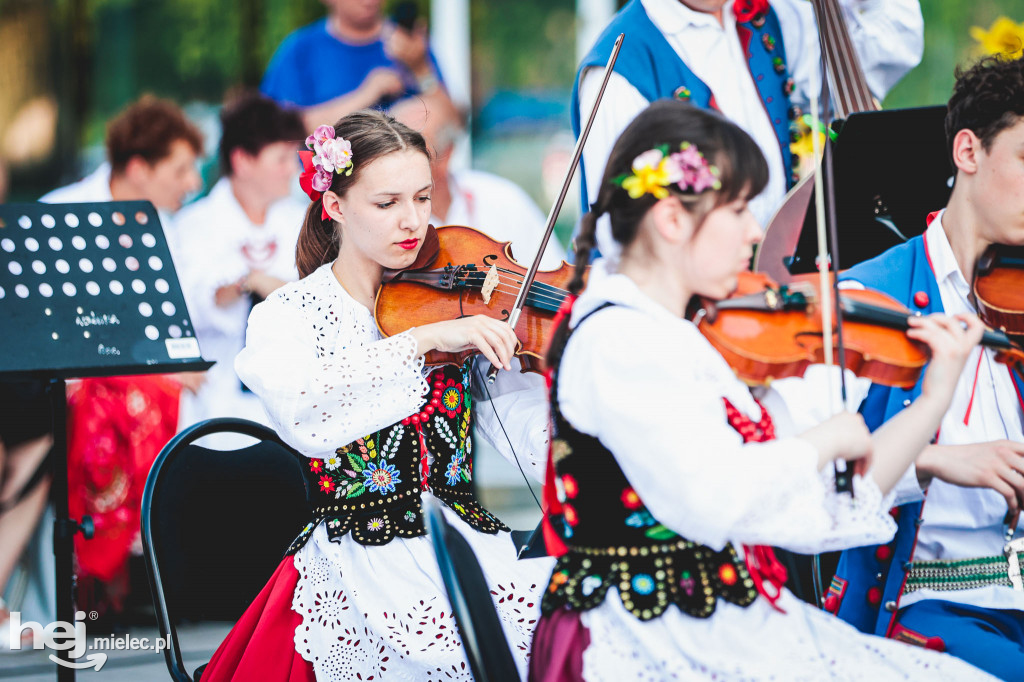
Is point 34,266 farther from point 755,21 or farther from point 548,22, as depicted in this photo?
point 548,22

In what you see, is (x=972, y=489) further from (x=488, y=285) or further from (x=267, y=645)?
→ (x=267, y=645)

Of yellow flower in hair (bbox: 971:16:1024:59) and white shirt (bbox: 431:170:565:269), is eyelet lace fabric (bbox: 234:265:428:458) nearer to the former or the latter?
yellow flower in hair (bbox: 971:16:1024:59)

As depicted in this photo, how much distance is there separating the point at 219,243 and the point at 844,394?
336 cm

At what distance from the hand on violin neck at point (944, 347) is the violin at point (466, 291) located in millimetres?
765

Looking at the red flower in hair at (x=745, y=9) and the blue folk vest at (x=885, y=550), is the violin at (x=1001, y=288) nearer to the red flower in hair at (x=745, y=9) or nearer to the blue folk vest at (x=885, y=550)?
the blue folk vest at (x=885, y=550)

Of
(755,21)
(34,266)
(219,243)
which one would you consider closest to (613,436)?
(34,266)

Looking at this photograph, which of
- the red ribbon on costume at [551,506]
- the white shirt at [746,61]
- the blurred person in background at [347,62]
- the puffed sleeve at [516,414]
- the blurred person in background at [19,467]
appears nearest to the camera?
the red ribbon on costume at [551,506]

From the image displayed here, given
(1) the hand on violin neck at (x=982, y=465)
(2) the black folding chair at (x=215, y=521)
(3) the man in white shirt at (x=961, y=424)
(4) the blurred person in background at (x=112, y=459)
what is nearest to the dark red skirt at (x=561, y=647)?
(3) the man in white shirt at (x=961, y=424)

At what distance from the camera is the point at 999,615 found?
179 cm

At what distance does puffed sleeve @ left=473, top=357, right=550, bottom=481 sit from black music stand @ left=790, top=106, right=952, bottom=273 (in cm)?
59

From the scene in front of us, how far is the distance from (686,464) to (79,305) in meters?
1.46

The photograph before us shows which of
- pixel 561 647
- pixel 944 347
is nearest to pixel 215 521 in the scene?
pixel 561 647

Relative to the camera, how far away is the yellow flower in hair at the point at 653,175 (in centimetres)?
141

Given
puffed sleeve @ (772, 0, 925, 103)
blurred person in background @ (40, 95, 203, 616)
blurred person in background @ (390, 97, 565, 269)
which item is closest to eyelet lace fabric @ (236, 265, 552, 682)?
puffed sleeve @ (772, 0, 925, 103)
